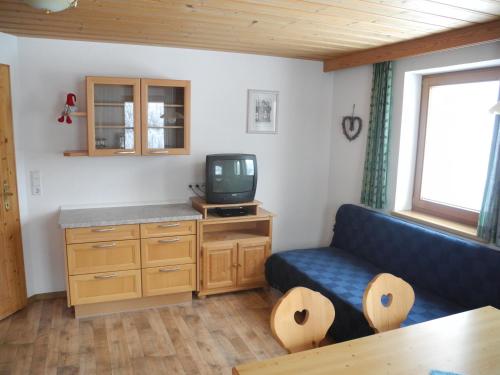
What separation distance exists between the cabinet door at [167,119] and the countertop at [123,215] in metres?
0.52

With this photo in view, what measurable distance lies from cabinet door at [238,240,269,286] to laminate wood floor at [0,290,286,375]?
23cm

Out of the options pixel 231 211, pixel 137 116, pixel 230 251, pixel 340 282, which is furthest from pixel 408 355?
pixel 137 116

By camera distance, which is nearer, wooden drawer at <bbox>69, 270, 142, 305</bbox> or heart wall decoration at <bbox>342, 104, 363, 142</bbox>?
wooden drawer at <bbox>69, 270, 142, 305</bbox>

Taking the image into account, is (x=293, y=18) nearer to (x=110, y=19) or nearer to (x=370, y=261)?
(x=110, y=19)

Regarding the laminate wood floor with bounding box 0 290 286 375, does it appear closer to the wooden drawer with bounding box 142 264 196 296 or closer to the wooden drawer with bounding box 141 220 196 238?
the wooden drawer with bounding box 142 264 196 296

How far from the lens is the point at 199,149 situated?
13.1ft

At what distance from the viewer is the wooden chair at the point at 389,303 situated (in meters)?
1.97

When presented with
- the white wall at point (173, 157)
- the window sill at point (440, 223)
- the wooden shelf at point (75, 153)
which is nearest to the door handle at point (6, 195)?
the white wall at point (173, 157)

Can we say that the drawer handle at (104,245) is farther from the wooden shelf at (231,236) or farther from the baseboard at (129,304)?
the wooden shelf at (231,236)

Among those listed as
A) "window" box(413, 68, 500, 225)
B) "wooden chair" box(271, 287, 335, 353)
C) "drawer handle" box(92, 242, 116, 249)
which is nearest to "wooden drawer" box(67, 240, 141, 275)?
"drawer handle" box(92, 242, 116, 249)

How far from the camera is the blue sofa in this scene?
2701 millimetres

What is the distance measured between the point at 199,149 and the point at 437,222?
7.26 feet

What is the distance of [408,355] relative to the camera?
1.64 m

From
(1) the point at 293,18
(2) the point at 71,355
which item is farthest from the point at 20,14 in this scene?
(2) the point at 71,355
